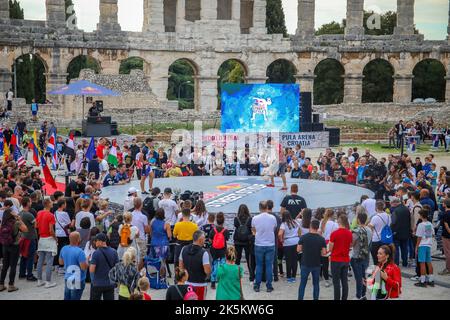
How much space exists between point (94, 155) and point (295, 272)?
11.8 m

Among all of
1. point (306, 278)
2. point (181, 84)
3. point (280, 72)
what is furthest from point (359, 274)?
point (181, 84)

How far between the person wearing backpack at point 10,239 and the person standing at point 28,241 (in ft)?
0.54

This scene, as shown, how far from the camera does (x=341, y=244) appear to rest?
10922mm

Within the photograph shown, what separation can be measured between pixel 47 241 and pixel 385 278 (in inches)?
241

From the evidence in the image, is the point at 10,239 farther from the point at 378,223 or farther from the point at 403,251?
the point at 403,251

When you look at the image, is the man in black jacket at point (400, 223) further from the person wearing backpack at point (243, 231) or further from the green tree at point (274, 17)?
the green tree at point (274, 17)

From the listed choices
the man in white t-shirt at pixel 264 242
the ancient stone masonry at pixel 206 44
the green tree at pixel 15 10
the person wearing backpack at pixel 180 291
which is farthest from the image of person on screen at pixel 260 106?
the green tree at pixel 15 10

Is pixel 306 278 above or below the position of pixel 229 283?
below

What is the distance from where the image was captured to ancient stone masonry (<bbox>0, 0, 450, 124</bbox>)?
4138cm

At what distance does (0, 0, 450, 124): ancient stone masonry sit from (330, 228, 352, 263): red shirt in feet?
100

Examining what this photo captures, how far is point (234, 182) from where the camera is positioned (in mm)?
19906

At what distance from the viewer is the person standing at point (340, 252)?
10914 mm

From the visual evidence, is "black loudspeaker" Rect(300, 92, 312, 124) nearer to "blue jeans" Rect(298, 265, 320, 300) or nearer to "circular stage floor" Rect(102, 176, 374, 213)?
"circular stage floor" Rect(102, 176, 374, 213)

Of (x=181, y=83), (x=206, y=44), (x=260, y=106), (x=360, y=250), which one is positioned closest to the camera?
(x=360, y=250)
